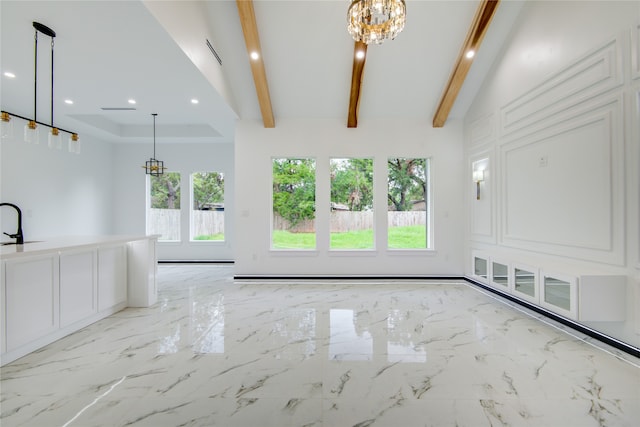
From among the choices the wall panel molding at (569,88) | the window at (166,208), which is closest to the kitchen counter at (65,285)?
the window at (166,208)

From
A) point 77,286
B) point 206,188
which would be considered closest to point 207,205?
point 206,188

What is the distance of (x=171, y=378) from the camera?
214cm

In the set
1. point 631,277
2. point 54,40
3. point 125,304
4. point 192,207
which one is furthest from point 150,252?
point 631,277

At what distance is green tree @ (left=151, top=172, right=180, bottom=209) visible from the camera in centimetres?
729

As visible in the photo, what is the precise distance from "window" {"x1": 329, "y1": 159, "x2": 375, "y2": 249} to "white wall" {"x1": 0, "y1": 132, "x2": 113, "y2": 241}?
5185 millimetres

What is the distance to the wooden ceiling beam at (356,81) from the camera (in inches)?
160

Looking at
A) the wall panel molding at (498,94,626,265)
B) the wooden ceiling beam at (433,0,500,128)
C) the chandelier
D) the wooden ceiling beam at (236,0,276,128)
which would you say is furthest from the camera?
the wooden ceiling beam at (433,0,500,128)

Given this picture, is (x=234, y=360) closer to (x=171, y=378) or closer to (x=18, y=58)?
(x=171, y=378)

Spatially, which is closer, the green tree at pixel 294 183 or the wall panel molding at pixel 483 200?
the wall panel molding at pixel 483 200

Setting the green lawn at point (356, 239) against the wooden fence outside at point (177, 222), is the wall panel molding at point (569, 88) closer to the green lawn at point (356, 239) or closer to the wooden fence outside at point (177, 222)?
the green lawn at point (356, 239)

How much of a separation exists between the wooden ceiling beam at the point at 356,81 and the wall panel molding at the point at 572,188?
2382 millimetres

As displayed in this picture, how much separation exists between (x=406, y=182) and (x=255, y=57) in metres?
3.42

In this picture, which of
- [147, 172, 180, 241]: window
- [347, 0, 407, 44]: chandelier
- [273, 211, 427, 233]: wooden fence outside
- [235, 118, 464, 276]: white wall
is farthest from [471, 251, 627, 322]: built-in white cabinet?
[147, 172, 180, 241]: window

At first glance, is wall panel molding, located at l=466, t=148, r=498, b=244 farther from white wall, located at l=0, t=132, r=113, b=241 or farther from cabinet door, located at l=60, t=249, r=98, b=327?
white wall, located at l=0, t=132, r=113, b=241
